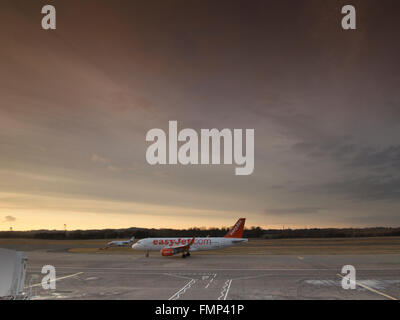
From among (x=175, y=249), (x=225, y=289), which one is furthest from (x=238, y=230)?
(x=225, y=289)

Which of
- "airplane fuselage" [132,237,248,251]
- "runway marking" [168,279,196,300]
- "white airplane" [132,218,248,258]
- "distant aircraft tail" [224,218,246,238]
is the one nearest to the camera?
"runway marking" [168,279,196,300]

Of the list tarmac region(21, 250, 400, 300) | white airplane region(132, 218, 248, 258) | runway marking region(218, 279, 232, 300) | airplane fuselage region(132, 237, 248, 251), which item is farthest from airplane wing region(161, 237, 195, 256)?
runway marking region(218, 279, 232, 300)

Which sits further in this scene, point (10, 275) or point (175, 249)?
point (175, 249)

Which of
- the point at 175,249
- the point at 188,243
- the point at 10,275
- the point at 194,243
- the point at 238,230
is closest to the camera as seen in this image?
the point at 10,275

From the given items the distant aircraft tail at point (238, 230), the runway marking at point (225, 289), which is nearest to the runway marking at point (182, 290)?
the runway marking at point (225, 289)

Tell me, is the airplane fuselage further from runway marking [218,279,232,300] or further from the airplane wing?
runway marking [218,279,232,300]

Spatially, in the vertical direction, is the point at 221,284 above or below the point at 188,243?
above

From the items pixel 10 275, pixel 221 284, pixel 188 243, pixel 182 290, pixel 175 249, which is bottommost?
pixel 175 249

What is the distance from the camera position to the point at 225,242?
64.6 m

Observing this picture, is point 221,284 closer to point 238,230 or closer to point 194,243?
point 194,243

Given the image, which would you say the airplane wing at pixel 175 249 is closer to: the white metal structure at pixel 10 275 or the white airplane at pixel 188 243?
the white airplane at pixel 188 243

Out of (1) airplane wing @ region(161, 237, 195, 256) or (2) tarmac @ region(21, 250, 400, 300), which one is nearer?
(2) tarmac @ region(21, 250, 400, 300)
